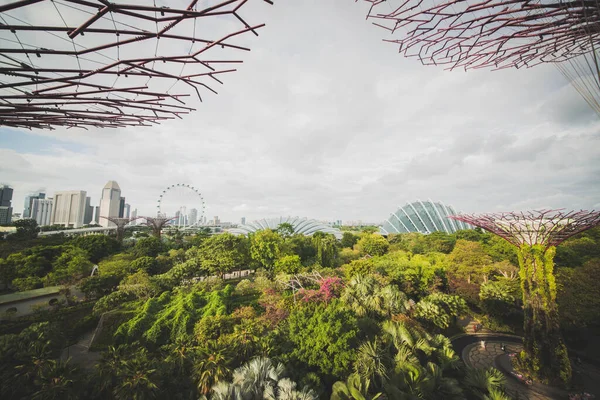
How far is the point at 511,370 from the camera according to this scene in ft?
37.4

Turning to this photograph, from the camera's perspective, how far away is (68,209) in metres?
87.2

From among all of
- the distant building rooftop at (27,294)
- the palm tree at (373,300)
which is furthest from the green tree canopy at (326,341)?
the distant building rooftop at (27,294)

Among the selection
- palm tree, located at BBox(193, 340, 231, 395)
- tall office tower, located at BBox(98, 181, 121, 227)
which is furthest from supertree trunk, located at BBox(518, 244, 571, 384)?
tall office tower, located at BBox(98, 181, 121, 227)

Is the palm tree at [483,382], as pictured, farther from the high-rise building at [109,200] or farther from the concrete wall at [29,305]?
the high-rise building at [109,200]

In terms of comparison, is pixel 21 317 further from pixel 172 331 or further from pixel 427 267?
pixel 427 267

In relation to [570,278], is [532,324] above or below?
below

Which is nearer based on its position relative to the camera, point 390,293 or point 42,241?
point 390,293

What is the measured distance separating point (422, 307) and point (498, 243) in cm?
2016

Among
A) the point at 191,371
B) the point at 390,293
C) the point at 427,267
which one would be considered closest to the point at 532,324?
the point at 390,293

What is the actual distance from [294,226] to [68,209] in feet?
282

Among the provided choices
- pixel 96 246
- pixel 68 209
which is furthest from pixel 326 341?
pixel 68 209

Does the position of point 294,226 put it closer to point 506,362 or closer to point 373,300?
point 373,300

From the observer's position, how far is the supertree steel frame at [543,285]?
10438 millimetres

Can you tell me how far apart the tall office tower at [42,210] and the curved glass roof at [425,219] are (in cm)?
12704
